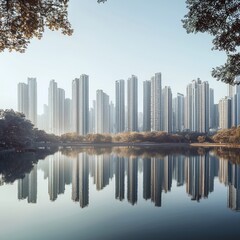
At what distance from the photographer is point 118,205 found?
16469 millimetres

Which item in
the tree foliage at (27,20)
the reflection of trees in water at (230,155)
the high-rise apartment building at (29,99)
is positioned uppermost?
the high-rise apartment building at (29,99)

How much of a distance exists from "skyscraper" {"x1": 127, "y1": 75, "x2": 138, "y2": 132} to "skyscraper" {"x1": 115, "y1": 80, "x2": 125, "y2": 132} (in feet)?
19.1

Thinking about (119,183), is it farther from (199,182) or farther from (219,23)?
(219,23)

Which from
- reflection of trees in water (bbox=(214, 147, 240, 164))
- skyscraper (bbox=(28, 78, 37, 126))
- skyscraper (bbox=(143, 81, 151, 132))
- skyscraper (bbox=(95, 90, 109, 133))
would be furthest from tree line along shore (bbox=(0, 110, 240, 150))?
skyscraper (bbox=(95, 90, 109, 133))

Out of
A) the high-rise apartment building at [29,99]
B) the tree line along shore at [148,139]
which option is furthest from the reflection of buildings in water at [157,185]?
the high-rise apartment building at [29,99]

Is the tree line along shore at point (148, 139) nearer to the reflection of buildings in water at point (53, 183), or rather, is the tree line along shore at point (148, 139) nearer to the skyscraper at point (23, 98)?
the skyscraper at point (23, 98)

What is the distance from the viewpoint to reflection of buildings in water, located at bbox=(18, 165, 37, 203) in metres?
18.2

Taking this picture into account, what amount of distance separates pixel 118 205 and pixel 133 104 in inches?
3751

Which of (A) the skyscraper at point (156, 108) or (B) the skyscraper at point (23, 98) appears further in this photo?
(B) the skyscraper at point (23, 98)

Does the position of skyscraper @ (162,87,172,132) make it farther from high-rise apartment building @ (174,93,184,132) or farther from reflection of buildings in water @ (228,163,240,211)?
reflection of buildings in water @ (228,163,240,211)

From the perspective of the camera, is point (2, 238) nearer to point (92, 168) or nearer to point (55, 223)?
point (55, 223)

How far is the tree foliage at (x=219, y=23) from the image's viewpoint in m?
7.04

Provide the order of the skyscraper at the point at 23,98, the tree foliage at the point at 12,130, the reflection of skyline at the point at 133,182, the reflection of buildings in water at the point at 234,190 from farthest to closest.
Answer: the skyscraper at the point at 23,98, the tree foliage at the point at 12,130, the reflection of skyline at the point at 133,182, the reflection of buildings in water at the point at 234,190

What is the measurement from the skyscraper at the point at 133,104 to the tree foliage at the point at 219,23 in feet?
335
